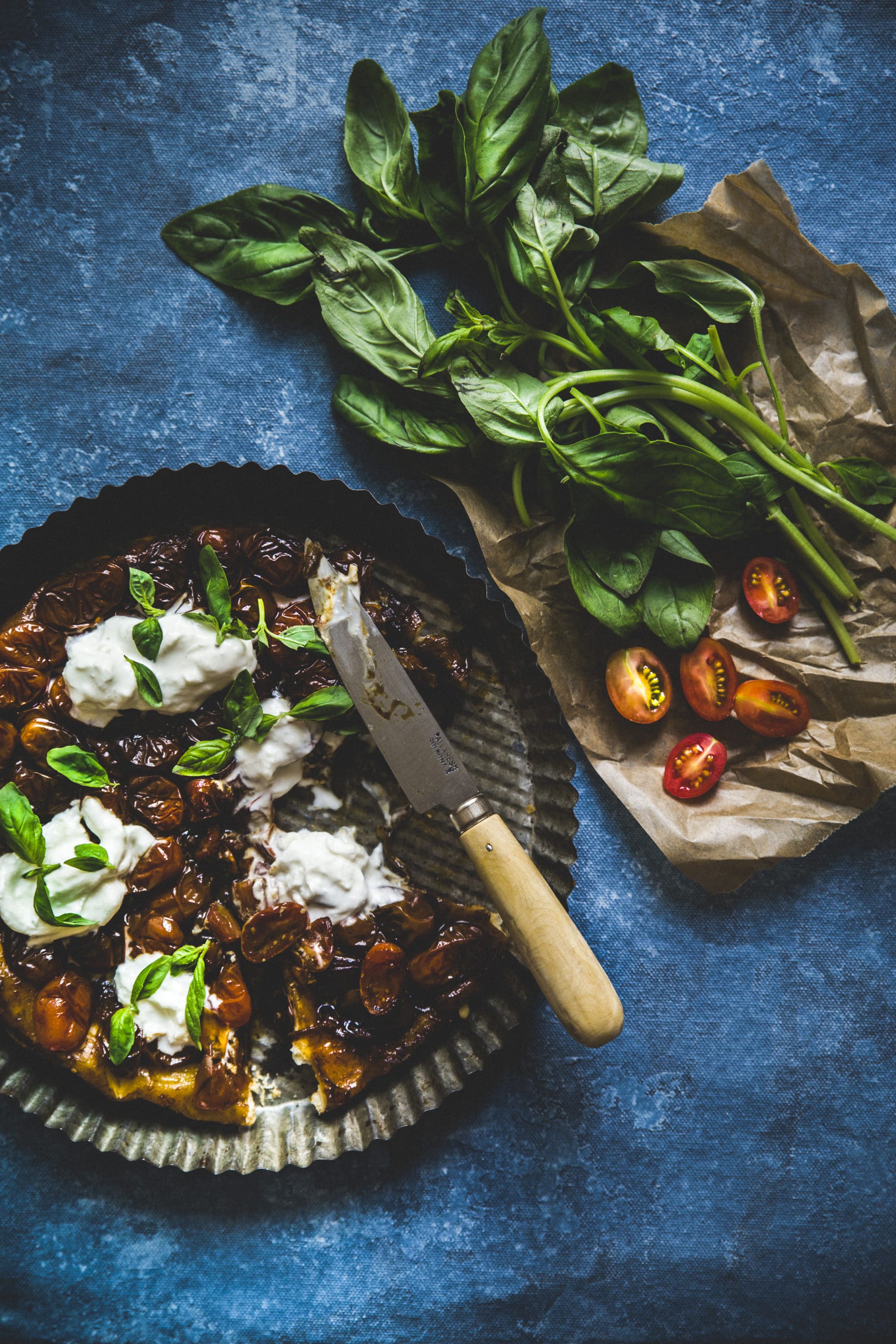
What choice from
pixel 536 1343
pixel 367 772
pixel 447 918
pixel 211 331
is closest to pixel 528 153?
pixel 211 331

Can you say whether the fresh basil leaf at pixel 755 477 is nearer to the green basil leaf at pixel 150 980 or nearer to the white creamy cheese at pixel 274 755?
the white creamy cheese at pixel 274 755

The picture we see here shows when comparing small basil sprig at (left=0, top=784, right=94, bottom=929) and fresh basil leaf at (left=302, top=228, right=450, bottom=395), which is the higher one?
fresh basil leaf at (left=302, top=228, right=450, bottom=395)

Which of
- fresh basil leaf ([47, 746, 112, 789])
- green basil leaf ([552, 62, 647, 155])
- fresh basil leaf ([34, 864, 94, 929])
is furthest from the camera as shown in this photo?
green basil leaf ([552, 62, 647, 155])

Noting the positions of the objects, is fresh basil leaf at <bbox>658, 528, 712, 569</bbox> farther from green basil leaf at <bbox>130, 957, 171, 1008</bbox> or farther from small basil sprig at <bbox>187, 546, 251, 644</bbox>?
green basil leaf at <bbox>130, 957, 171, 1008</bbox>

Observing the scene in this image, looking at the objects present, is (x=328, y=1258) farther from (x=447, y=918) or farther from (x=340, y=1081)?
(x=447, y=918)

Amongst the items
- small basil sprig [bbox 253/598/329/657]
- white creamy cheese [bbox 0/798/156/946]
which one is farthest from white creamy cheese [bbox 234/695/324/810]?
white creamy cheese [bbox 0/798/156/946]

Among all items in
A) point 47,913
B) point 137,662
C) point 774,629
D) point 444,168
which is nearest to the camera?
point 47,913

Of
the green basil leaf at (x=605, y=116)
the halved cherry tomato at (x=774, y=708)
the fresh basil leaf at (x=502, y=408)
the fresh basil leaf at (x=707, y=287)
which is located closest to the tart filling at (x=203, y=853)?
the fresh basil leaf at (x=502, y=408)

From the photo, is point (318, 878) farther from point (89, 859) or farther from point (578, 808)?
point (578, 808)

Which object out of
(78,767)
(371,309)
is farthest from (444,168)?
(78,767)
